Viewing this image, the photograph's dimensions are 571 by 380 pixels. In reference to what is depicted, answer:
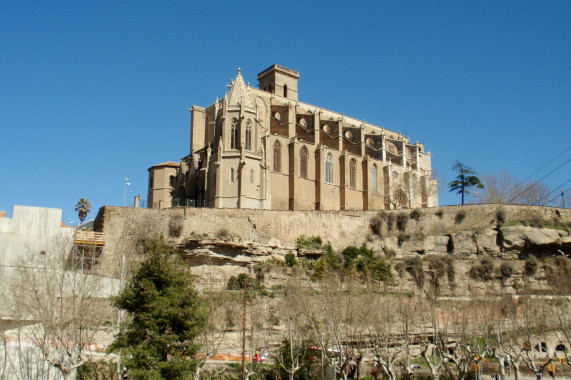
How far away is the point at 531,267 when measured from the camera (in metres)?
49.0

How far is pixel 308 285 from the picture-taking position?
45719 millimetres

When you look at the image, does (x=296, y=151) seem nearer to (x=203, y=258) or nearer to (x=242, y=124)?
(x=242, y=124)

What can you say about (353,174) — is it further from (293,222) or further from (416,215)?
(293,222)

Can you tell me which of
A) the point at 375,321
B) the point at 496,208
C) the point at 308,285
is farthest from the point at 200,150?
the point at 375,321

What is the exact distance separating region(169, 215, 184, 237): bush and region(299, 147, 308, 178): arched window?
62.8 ft

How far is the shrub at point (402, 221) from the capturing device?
55.2 meters

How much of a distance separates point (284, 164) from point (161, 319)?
3836cm

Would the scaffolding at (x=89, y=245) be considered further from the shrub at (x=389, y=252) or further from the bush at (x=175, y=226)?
the shrub at (x=389, y=252)

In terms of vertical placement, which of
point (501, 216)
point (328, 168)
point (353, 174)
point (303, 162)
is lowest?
point (501, 216)

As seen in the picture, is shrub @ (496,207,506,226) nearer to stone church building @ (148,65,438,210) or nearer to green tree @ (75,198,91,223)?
stone church building @ (148,65,438,210)

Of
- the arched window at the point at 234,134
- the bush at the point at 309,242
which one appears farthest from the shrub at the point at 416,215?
the arched window at the point at 234,134

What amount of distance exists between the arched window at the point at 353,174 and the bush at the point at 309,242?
55.9ft

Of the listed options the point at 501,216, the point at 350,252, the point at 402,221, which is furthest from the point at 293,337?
the point at 501,216

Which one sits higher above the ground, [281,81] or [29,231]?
[281,81]
